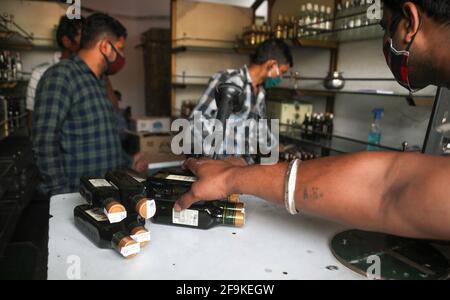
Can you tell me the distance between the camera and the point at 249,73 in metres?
2.13

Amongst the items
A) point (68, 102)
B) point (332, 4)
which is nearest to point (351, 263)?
point (68, 102)

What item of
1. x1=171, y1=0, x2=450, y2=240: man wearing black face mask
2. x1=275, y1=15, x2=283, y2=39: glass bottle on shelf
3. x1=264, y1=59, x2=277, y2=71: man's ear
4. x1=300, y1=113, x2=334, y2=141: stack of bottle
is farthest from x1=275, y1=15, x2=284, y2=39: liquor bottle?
x1=171, y1=0, x2=450, y2=240: man wearing black face mask

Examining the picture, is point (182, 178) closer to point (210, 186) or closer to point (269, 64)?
point (210, 186)

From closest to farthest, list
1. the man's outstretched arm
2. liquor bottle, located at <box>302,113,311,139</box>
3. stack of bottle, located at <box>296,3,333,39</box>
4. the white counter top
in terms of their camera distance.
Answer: the man's outstretched arm < the white counter top < stack of bottle, located at <box>296,3,333,39</box> < liquor bottle, located at <box>302,113,311,139</box>

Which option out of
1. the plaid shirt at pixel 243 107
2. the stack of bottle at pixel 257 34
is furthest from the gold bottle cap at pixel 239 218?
the stack of bottle at pixel 257 34

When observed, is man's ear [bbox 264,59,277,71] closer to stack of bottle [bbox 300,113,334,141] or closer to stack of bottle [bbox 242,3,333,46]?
stack of bottle [bbox 242,3,333,46]

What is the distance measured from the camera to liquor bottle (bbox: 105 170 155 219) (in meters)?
0.71

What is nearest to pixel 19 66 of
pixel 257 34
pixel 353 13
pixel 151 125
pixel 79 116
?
pixel 151 125

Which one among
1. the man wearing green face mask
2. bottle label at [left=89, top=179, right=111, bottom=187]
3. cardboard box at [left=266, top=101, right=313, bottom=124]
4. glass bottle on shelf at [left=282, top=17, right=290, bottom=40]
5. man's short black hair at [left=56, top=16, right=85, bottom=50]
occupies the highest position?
glass bottle on shelf at [left=282, top=17, right=290, bottom=40]

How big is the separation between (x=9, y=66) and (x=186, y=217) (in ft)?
8.80

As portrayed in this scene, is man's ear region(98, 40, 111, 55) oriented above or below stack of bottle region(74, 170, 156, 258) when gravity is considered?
above

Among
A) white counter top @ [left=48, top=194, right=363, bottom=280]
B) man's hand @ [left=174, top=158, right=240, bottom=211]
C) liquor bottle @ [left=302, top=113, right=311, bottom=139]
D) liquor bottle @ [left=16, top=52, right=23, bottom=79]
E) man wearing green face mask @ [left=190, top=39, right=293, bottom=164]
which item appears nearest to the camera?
white counter top @ [left=48, top=194, right=363, bottom=280]

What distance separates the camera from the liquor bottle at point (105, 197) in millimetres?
698
